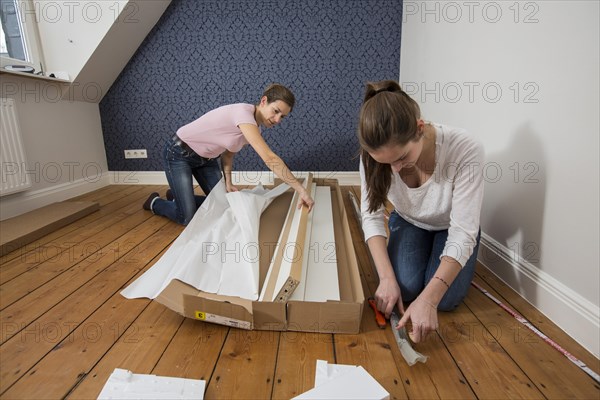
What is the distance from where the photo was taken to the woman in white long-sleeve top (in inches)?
33.2

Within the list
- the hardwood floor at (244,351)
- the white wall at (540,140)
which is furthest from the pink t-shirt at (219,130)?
the white wall at (540,140)

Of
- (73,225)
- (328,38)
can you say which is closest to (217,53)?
(328,38)

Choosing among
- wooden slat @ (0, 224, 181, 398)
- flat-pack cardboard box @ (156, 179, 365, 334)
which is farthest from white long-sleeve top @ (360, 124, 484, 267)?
wooden slat @ (0, 224, 181, 398)

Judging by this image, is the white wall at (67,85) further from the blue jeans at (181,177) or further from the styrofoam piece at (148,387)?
the styrofoam piece at (148,387)

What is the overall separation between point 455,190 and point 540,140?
44 centimetres

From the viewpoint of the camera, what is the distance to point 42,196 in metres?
2.49

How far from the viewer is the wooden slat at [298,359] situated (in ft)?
2.85

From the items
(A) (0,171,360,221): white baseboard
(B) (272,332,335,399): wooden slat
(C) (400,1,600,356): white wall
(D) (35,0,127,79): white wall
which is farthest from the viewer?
(D) (35,0,127,79): white wall

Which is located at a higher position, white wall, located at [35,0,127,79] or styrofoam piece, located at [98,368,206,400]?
white wall, located at [35,0,127,79]

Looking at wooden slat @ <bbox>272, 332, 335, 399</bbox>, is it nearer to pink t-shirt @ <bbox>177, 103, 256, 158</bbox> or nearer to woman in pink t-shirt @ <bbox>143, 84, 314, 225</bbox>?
woman in pink t-shirt @ <bbox>143, 84, 314, 225</bbox>

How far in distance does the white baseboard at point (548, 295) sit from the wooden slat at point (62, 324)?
1479 mm

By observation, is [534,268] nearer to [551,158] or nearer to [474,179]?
[551,158]

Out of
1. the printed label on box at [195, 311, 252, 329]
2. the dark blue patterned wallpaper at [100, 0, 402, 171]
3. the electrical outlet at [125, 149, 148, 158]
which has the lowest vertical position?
the printed label on box at [195, 311, 252, 329]

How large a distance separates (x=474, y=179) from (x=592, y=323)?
1.80ft
